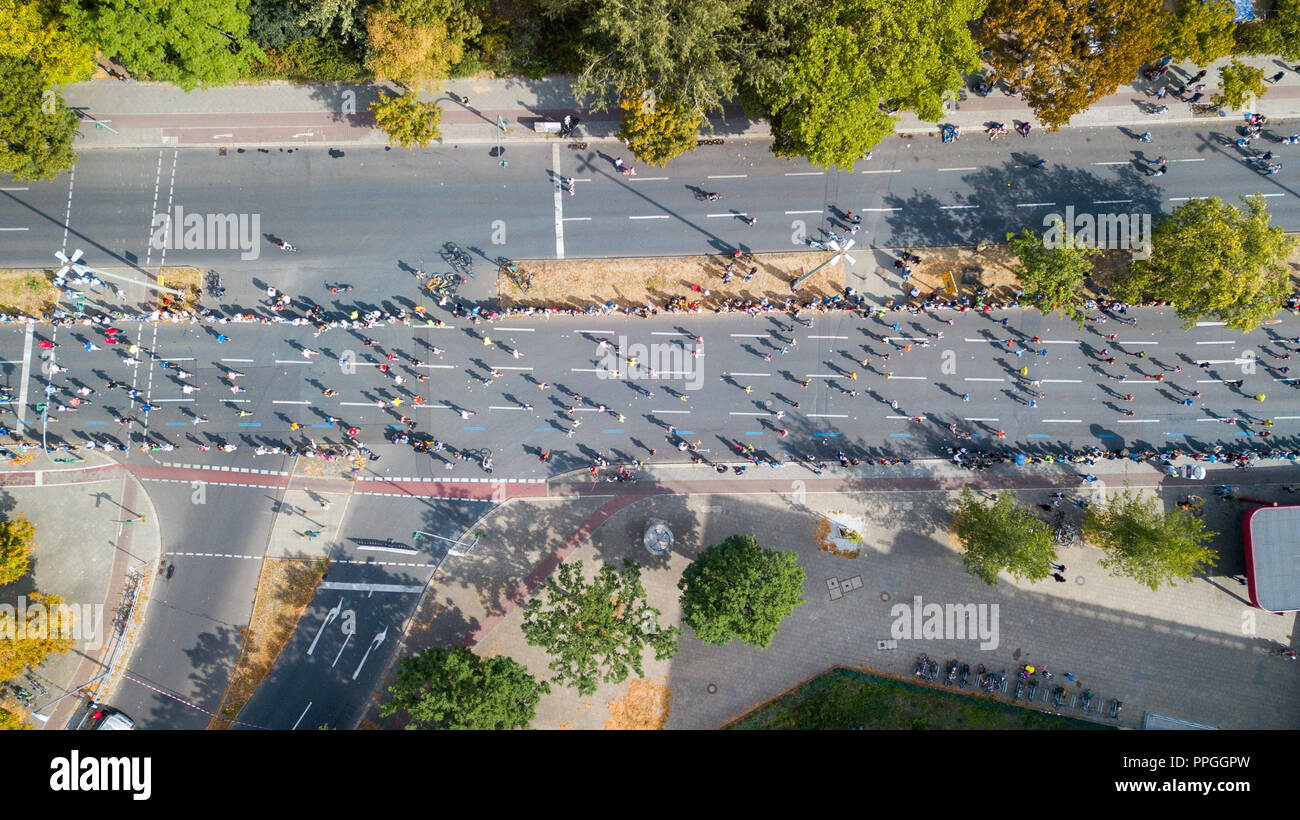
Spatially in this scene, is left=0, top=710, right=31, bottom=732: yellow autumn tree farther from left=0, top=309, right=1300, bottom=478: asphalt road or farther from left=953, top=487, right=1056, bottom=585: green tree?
left=953, top=487, right=1056, bottom=585: green tree

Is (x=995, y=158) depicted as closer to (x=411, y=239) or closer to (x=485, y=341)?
(x=485, y=341)

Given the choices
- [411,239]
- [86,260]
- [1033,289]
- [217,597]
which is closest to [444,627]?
[217,597]

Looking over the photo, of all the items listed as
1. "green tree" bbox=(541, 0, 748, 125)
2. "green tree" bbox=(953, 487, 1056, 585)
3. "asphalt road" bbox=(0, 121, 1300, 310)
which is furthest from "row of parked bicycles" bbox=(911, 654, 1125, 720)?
"green tree" bbox=(541, 0, 748, 125)

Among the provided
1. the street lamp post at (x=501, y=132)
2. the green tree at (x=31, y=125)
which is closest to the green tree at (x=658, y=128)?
the street lamp post at (x=501, y=132)

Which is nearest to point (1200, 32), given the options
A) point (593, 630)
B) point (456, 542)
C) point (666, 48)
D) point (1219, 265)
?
point (1219, 265)

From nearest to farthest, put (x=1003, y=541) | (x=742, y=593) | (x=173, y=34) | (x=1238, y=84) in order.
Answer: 1. (x=742, y=593)
2. (x=173, y=34)
3. (x=1003, y=541)
4. (x=1238, y=84)

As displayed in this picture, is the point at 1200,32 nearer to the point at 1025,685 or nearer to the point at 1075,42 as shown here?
the point at 1075,42

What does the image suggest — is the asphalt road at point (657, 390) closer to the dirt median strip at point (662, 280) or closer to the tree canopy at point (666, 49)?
the dirt median strip at point (662, 280)
